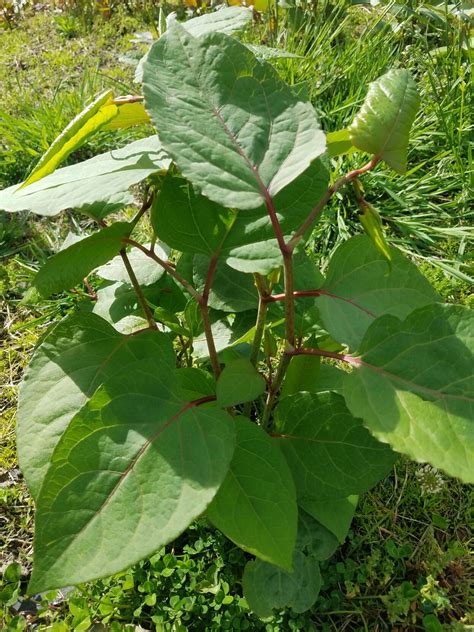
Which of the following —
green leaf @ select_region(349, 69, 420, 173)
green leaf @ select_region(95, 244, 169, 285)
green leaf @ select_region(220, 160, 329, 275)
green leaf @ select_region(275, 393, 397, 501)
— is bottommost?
green leaf @ select_region(275, 393, 397, 501)

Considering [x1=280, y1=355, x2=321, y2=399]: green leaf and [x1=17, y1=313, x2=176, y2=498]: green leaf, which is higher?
[x1=17, y1=313, x2=176, y2=498]: green leaf

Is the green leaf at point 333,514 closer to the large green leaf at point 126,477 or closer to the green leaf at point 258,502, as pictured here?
the green leaf at point 258,502

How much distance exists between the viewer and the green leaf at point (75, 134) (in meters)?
0.81

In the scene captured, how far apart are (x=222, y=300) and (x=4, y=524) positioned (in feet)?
3.08

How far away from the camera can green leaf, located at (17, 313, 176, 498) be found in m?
1.02

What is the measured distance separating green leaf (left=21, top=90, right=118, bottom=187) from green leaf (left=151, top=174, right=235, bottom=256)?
0.55 ft

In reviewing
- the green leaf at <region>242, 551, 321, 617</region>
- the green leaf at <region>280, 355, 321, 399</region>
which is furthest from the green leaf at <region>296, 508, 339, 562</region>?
the green leaf at <region>280, 355, 321, 399</region>

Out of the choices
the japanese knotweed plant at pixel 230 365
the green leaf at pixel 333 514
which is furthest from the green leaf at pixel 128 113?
the green leaf at pixel 333 514

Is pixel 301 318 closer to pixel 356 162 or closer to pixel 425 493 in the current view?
pixel 425 493

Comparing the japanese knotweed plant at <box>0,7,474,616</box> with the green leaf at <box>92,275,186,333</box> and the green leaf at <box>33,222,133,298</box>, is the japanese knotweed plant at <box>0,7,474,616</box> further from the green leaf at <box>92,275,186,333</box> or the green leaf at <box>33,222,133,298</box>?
the green leaf at <box>92,275,186,333</box>

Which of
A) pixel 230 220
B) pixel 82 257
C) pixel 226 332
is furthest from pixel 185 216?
pixel 226 332

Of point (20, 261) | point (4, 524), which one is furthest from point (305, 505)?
point (20, 261)

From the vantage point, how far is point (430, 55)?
8.59 feet

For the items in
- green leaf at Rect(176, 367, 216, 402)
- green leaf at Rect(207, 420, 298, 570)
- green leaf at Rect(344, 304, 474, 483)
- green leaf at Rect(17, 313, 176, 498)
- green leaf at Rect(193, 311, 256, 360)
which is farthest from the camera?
green leaf at Rect(193, 311, 256, 360)
